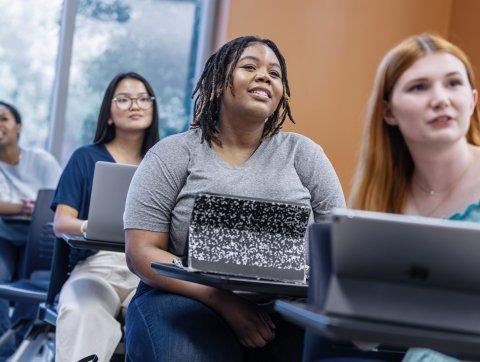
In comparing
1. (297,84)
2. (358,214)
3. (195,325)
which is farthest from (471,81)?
(297,84)

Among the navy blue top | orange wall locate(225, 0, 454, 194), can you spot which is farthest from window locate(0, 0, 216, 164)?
the navy blue top

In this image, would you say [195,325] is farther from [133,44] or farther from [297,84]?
[133,44]

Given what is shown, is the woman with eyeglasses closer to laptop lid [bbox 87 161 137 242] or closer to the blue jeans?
laptop lid [bbox 87 161 137 242]

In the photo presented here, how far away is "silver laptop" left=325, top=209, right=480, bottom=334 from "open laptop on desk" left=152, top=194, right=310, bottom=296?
0.49 meters

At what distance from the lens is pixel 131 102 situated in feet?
10.5

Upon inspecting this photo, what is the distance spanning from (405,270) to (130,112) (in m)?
2.08

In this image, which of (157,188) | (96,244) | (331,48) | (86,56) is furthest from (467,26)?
(157,188)

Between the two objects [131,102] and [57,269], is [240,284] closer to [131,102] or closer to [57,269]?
[57,269]

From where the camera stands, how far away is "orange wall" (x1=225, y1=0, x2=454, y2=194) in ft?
16.3

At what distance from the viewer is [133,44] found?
527cm

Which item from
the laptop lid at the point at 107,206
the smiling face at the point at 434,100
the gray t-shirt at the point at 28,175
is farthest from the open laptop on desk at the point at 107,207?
the gray t-shirt at the point at 28,175

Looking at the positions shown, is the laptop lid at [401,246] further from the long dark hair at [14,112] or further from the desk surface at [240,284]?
the long dark hair at [14,112]

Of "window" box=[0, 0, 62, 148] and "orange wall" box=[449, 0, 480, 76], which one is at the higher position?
"orange wall" box=[449, 0, 480, 76]

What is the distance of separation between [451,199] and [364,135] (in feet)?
0.72
